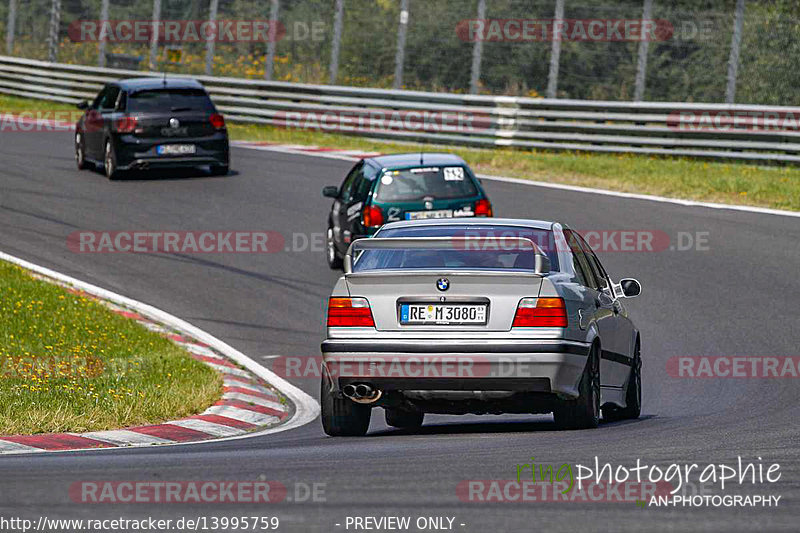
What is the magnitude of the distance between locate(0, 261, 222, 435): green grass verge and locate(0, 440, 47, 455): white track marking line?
1.34 ft

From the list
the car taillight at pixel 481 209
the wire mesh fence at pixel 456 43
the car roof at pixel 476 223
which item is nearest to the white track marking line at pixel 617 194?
the wire mesh fence at pixel 456 43

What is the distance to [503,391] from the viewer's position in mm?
8742

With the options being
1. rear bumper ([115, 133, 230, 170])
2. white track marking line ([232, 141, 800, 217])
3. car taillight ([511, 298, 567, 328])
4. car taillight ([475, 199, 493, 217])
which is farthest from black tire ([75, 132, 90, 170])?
car taillight ([511, 298, 567, 328])

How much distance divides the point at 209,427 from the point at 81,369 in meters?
1.85

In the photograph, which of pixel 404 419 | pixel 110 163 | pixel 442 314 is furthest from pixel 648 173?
pixel 442 314

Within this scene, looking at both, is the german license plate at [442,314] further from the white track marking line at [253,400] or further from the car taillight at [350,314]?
the white track marking line at [253,400]

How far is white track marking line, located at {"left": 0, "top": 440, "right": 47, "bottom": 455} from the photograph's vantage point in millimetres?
9023

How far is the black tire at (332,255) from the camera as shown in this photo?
58.4 ft

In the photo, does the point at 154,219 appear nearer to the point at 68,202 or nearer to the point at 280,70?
the point at 68,202

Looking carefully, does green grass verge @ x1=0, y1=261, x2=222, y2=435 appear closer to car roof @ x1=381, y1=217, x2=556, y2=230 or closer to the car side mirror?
car roof @ x1=381, y1=217, x2=556, y2=230

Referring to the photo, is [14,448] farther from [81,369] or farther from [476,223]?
[476,223]

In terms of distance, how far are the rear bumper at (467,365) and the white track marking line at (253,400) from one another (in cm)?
305

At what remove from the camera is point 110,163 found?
24062 millimetres

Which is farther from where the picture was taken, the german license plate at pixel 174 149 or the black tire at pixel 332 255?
the german license plate at pixel 174 149
